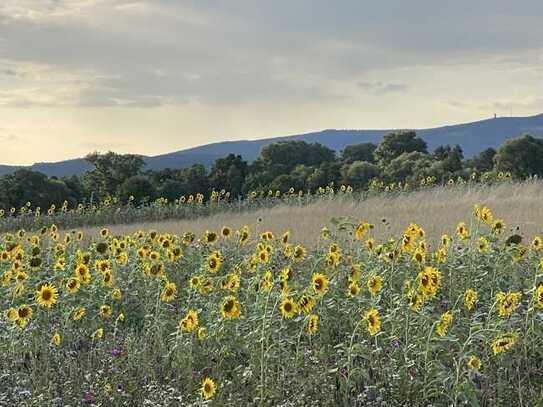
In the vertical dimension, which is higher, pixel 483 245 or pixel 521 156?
pixel 521 156

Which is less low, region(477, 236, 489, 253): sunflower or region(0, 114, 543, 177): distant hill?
region(0, 114, 543, 177): distant hill

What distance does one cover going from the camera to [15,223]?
15820mm

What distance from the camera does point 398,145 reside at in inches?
1535

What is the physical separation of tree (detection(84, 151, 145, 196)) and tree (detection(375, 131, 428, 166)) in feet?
38.3

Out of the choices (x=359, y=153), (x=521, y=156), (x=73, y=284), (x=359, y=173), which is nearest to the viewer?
(x=73, y=284)

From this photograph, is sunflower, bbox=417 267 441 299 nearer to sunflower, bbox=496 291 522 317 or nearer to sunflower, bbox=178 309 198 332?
sunflower, bbox=496 291 522 317

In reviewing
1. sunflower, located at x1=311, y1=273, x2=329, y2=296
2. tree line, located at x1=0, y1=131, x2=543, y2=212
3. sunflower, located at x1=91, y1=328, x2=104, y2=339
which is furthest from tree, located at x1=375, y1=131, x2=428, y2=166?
sunflower, located at x1=311, y1=273, x2=329, y2=296

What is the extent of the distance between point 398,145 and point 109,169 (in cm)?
1404

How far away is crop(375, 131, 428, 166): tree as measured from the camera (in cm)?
3867

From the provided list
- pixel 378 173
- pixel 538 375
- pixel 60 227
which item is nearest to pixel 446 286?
pixel 538 375

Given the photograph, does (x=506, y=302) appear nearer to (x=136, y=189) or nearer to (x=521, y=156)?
(x=136, y=189)

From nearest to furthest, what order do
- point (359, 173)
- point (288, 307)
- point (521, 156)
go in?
point (288, 307) → point (359, 173) → point (521, 156)

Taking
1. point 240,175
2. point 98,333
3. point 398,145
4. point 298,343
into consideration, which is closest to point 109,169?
point 240,175

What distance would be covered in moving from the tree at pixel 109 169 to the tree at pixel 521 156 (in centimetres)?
1544
